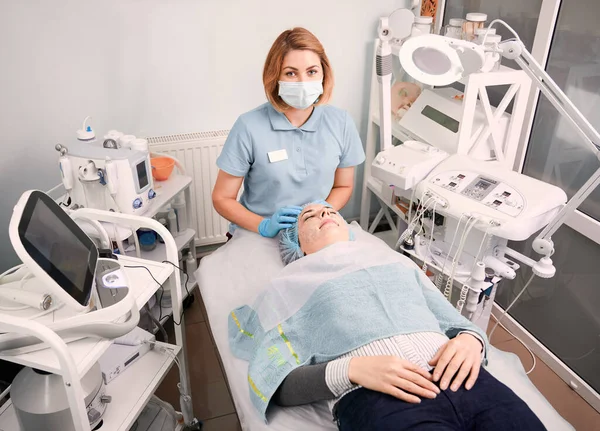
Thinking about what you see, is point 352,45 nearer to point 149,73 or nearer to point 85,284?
point 149,73

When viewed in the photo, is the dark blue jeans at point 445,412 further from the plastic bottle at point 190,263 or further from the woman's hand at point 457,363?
the plastic bottle at point 190,263

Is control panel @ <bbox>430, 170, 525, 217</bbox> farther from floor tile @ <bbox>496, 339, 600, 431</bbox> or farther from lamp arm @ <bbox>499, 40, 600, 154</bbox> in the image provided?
floor tile @ <bbox>496, 339, 600, 431</bbox>

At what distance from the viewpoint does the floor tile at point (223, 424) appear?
1826 mm

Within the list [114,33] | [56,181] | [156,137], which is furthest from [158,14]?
[56,181]

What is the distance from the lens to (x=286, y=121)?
72.2 inches

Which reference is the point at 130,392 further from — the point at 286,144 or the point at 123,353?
the point at 286,144

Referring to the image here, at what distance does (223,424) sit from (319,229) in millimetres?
844

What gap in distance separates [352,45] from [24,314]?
205 centimetres

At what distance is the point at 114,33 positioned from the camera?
227 centimetres

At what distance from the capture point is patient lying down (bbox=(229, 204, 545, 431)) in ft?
3.76

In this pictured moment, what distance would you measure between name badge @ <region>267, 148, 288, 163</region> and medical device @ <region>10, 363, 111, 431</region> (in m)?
0.93

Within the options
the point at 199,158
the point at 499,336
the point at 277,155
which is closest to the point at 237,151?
the point at 277,155

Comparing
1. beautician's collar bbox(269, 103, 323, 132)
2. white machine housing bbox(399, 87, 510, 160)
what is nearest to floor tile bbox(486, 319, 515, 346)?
white machine housing bbox(399, 87, 510, 160)

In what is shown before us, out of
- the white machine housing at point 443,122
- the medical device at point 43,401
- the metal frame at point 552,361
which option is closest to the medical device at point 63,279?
the medical device at point 43,401
